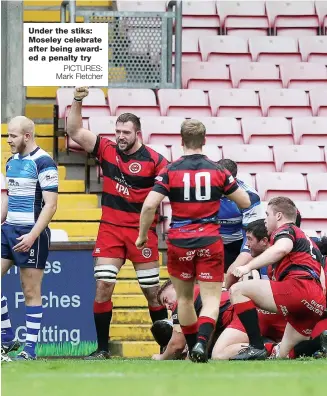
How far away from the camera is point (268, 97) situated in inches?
631

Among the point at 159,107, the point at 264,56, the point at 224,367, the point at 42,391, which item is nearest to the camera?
the point at 42,391

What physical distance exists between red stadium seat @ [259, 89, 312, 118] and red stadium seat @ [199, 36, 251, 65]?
97cm

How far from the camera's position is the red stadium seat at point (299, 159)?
15.0m

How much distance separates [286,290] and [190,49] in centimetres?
745

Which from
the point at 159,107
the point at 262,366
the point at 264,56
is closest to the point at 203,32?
the point at 264,56

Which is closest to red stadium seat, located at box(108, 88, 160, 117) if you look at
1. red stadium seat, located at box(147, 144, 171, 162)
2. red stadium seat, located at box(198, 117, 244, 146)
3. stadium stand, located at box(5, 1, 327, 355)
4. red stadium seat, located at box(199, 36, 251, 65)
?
stadium stand, located at box(5, 1, 327, 355)

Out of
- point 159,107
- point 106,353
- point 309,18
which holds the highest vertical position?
point 309,18

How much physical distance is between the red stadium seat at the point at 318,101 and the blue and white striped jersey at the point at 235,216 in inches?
168

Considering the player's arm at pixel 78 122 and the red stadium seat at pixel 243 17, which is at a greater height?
the red stadium seat at pixel 243 17

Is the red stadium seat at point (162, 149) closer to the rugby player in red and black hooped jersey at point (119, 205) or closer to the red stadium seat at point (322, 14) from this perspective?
the rugby player in red and black hooped jersey at point (119, 205)

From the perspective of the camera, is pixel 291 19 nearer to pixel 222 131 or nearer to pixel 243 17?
pixel 243 17

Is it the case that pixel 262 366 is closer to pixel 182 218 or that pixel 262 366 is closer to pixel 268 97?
pixel 182 218

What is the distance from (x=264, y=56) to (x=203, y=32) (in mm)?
909

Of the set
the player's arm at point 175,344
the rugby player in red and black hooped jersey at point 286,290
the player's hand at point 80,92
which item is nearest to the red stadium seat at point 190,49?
the player's hand at point 80,92
